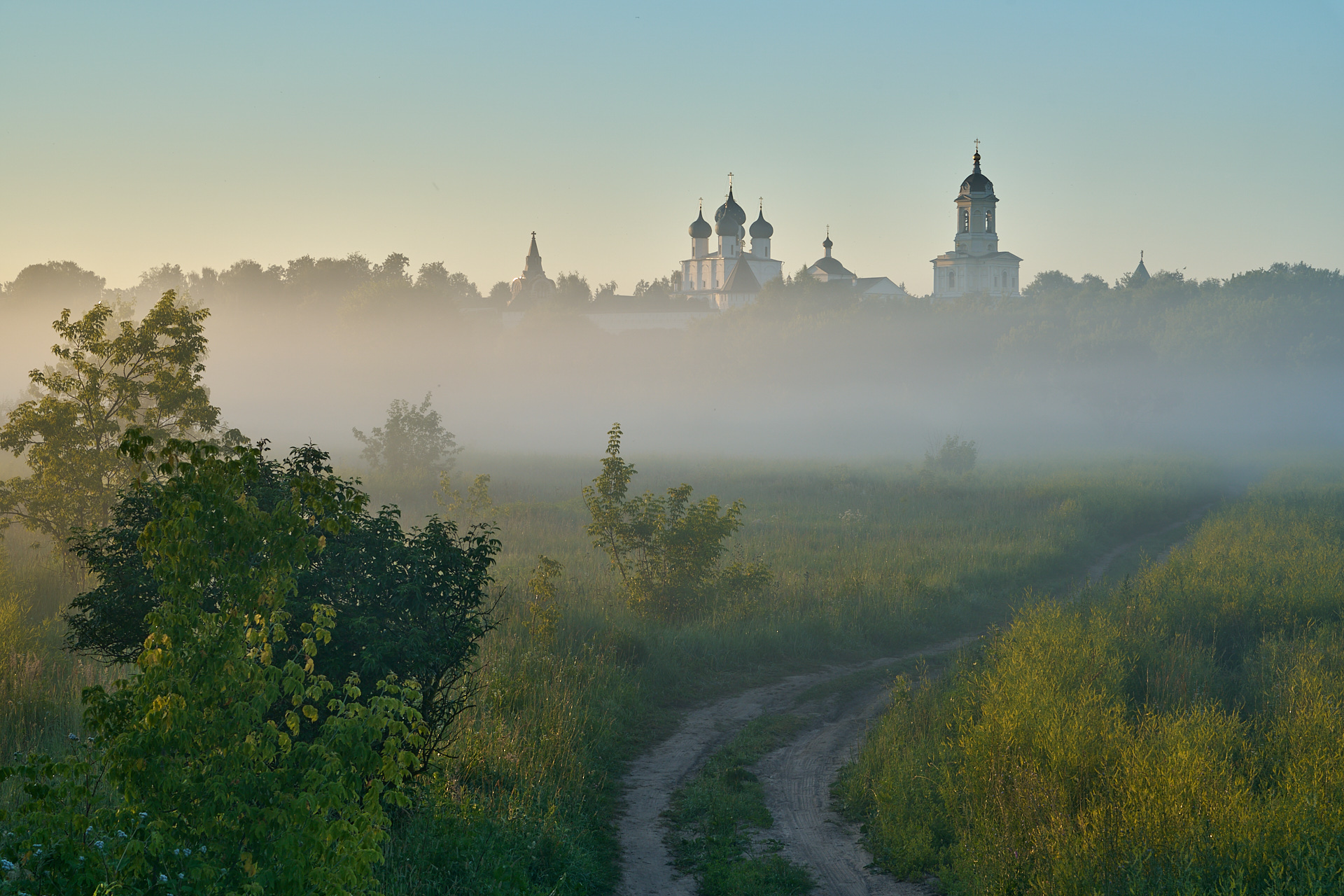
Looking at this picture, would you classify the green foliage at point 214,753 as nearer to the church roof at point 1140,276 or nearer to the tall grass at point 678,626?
the tall grass at point 678,626

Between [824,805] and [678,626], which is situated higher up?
[678,626]

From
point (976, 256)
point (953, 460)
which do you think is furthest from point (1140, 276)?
point (953, 460)

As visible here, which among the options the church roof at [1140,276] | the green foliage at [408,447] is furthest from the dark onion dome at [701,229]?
the green foliage at [408,447]

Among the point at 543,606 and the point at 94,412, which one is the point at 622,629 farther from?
the point at 94,412

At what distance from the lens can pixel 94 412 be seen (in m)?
12.5

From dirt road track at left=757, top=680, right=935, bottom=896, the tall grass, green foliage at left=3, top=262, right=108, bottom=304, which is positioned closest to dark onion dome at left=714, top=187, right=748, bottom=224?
green foliage at left=3, top=262, right=108, bottom=304

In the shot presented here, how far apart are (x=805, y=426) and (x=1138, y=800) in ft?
168

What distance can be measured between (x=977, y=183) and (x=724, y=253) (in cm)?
3374

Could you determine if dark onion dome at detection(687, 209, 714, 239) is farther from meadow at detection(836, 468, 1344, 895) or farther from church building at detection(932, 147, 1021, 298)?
meadow at detection(836, 468, 1344, 895)

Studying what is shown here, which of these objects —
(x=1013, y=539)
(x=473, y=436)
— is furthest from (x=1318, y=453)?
(x=473, y=436)

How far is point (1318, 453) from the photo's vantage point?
45406 mm

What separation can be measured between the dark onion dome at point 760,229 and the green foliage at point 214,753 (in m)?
114

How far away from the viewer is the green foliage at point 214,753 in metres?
3.39

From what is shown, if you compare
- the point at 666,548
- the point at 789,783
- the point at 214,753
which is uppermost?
the point at 214,753
